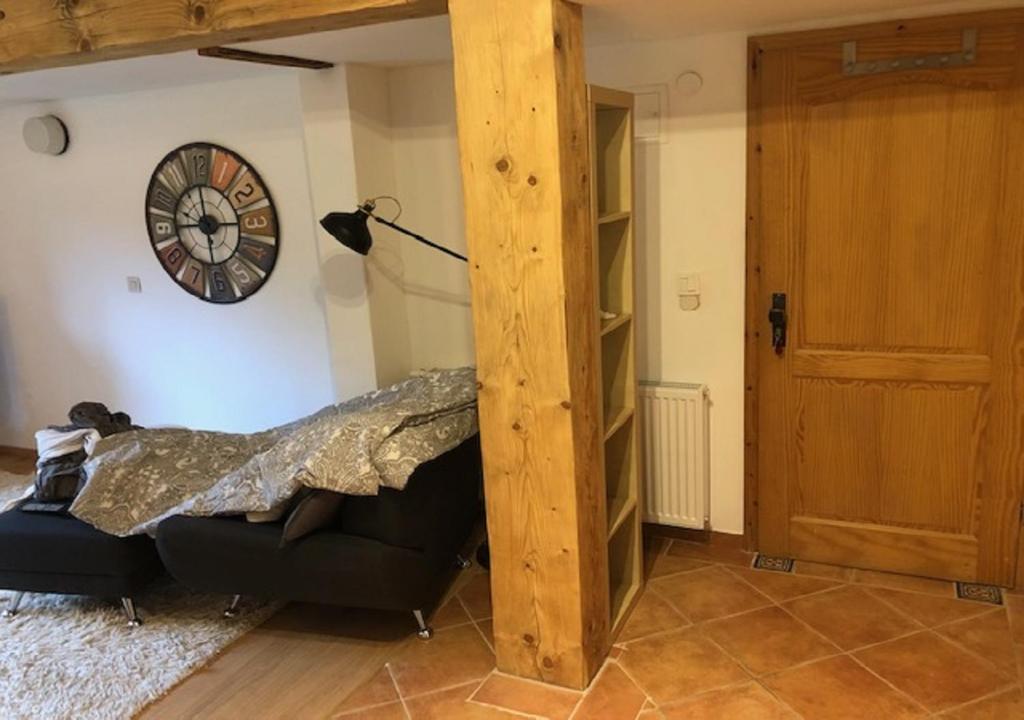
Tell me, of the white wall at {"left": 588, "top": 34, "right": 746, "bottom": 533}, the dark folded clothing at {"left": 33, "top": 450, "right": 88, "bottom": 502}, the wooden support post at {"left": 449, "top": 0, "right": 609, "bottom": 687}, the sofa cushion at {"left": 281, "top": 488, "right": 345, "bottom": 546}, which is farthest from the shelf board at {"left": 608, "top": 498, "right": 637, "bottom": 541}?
the dark folded clothing at {"left": 33, "top": 450, "right": 88, "bottom": 502}

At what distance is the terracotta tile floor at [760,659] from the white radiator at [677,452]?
281 millimetres

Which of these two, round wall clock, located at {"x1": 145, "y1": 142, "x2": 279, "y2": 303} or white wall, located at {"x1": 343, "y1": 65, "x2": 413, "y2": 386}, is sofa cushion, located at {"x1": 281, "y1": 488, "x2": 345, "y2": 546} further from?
round wall clock, located at {"x1": 145, "y1": 142, "x2": 279, "y2": 303}

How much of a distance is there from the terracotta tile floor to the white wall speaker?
3.41 metres

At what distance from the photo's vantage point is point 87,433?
341 centimetres

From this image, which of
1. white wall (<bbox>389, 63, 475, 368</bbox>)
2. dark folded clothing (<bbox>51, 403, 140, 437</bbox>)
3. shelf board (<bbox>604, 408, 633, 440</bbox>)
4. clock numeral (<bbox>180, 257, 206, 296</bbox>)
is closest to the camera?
shelf board (<bbox>604, 408, 633, 440</bbox>)

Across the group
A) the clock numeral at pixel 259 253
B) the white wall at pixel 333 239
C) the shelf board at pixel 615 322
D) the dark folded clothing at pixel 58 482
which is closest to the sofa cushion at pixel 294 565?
the dark folded clothing at pixel 58 482

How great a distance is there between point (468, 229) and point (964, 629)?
215 cm

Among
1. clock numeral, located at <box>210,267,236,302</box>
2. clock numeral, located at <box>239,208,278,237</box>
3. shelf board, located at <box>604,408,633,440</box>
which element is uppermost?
clock numeral, located at <box>239,208,278,237</box>

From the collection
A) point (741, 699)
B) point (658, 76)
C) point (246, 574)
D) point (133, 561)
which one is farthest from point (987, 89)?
point (133, 561)

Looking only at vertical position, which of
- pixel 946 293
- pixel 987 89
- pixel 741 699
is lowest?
pixel 741 699

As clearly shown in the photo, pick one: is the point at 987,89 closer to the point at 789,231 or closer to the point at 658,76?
the point at 789,231

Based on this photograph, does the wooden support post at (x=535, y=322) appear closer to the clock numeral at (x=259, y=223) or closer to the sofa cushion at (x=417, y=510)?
the sofa cushion at (x=417, y=510)

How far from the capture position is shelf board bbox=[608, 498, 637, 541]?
284cm

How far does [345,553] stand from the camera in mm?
2717
